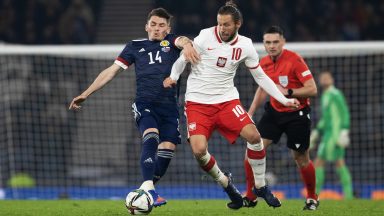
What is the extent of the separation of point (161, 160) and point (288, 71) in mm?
1957

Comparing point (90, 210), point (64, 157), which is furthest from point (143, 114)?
point (64, 157)

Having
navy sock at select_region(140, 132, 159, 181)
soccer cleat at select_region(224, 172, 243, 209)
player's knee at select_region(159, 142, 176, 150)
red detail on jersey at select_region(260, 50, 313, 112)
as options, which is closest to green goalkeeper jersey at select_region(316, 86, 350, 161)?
red detail on jersey at select_region(260, 50, 313, 112)

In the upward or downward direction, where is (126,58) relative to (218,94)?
upward

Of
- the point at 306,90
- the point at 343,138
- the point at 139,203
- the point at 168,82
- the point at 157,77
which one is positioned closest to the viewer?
the point at 139,203

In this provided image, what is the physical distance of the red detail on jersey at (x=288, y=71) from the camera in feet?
35.2

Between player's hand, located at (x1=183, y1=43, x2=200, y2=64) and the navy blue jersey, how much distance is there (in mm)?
522

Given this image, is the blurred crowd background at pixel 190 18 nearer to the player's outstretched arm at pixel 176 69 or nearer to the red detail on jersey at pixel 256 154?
the red detail on jersey at pixel 256 154

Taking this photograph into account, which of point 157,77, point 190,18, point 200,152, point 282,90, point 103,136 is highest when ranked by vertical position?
point 190,18

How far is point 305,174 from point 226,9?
102 inches

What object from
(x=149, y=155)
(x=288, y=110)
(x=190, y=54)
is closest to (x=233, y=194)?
(x=149, y=155)

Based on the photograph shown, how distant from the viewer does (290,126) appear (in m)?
11.0

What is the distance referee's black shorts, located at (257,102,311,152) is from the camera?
35.7 feet

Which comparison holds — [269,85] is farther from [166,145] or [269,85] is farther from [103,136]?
[103,136]

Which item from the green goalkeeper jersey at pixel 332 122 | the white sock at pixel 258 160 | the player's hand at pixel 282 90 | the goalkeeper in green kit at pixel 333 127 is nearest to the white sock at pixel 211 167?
the white sock at pixel 258 160
